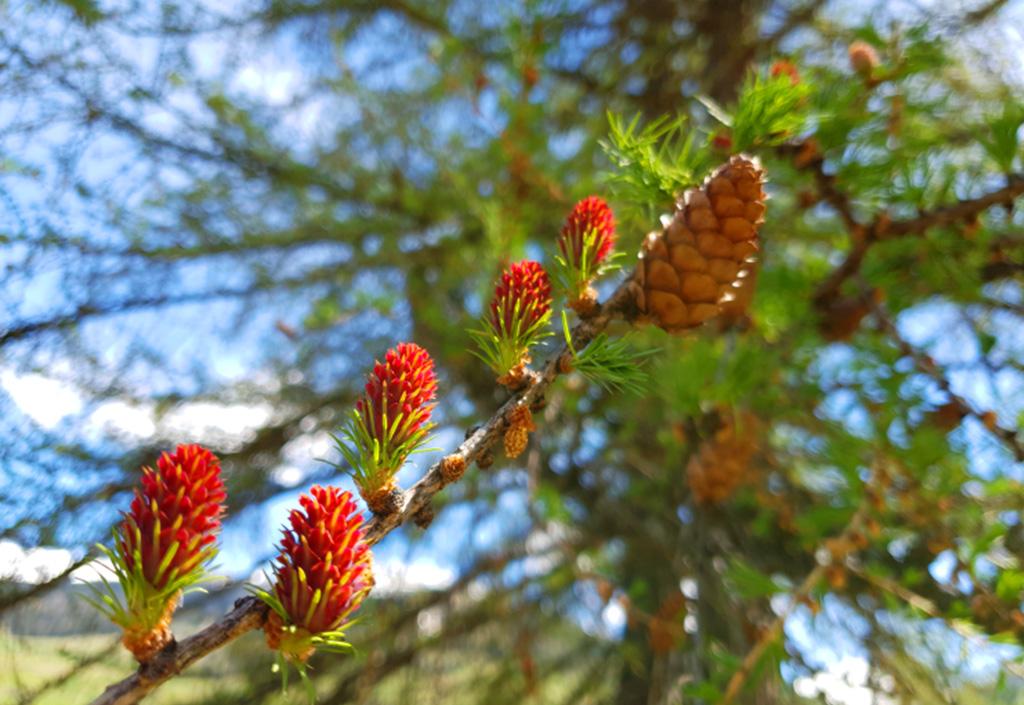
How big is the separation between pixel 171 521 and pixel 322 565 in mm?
94

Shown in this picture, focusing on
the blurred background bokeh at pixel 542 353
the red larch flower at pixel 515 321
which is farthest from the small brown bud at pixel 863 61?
the red larch flower at pixel 515 321

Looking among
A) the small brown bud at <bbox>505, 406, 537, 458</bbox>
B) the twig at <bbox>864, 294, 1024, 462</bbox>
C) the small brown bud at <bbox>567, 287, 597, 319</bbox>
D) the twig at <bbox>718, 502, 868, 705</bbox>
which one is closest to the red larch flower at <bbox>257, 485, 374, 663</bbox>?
the small brown bud at <bbox>505, 406, 537, 458</bbox>

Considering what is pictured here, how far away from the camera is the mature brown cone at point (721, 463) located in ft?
3.69

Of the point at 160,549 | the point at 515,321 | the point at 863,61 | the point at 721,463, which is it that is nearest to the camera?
the point at 160,549

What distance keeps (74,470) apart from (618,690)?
192cm

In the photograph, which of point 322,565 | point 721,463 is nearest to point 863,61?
point 721,463

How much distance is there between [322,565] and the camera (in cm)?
34

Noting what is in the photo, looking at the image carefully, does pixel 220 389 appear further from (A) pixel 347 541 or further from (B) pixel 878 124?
(B) pixel 878 124

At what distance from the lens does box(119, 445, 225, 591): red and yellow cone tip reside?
0.33 metres

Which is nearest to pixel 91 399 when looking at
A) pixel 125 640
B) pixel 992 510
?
pixel 125 640

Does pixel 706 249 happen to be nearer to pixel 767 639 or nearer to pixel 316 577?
pixel 316 577

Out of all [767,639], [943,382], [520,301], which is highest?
[520,301]

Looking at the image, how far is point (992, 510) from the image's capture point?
1.23 m

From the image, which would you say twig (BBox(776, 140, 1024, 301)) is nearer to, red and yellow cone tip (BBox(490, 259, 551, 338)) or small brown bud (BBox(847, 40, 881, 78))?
small brown bud (BBox(847, 40, 881, 78))
